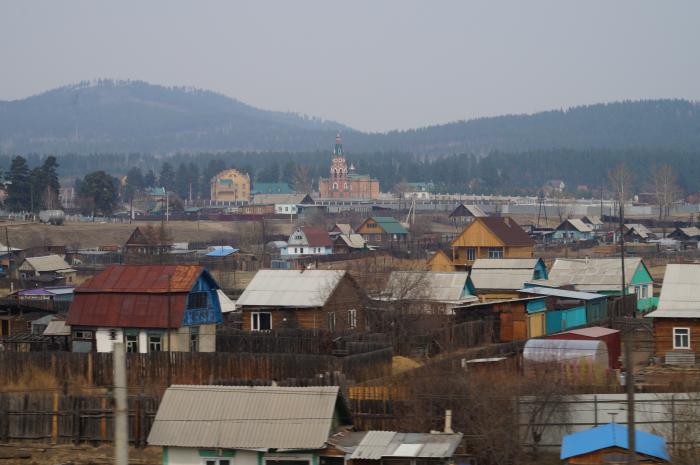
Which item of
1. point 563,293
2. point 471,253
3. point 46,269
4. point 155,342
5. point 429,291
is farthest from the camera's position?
point 46,269

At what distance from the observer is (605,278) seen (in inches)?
1742

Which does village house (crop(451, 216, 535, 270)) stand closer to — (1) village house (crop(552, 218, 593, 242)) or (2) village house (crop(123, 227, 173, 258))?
(2) village house (crop(123, 227, 173, 258))

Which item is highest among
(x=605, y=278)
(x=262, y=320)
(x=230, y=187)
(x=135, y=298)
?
(x=230, y=187)

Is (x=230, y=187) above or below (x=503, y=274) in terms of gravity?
above

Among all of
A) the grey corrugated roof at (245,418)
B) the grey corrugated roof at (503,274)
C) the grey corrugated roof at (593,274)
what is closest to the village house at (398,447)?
the grey corrugated roof at (245,418)

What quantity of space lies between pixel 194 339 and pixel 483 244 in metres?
29.5

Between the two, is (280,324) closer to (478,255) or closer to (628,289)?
(628,289)

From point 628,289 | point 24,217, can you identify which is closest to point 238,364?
point 628,289

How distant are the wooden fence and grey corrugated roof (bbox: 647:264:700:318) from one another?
8.46 m

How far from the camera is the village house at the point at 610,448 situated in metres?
16.7

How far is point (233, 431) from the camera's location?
18047 mm

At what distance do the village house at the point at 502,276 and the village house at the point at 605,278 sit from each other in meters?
1.06

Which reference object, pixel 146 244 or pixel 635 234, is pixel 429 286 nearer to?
pixel 146 244

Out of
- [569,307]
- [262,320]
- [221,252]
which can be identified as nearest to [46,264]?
[221,252]
